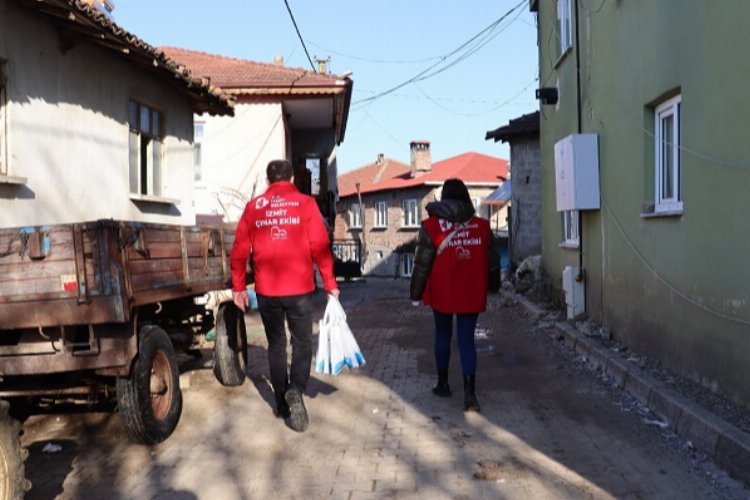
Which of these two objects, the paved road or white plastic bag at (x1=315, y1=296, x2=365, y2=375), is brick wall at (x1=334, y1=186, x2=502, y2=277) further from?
white plastic bag at (x1=315, y1=296, x2=365, y2=375)

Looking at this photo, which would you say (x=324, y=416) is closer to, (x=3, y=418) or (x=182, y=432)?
(x=182, y=432)

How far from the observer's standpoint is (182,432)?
5555 mm

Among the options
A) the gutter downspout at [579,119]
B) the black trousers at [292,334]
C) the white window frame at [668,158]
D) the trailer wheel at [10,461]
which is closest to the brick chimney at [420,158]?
the gutter downspout at [579,119]

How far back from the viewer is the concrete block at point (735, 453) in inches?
166

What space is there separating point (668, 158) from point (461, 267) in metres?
2.43

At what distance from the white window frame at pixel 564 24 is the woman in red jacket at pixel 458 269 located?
221 inches

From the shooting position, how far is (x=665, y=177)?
7.07 meters

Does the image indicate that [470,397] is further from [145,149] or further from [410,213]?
[410,213]

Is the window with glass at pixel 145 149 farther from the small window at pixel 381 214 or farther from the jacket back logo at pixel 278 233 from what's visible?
the small window at pixel 381 214

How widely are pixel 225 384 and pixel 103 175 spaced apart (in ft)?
10.9

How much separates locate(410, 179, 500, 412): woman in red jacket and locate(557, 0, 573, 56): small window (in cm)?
560

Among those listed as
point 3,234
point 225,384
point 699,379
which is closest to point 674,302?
point 699,379

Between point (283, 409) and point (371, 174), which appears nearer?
point (283, 409)

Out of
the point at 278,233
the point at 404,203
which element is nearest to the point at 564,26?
the point at 278,233
